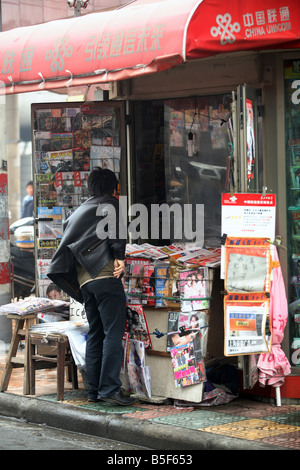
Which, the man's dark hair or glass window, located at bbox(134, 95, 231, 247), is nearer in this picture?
the man's dark hair

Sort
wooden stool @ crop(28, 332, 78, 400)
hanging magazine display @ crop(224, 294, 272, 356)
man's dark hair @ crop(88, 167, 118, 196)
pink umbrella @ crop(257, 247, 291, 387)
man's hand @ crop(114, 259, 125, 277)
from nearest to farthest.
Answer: hanging magazine display @ crop(224, 294, 272, 356) < pink umbrella @ crop(257, 247, 291, 387) < man's hand @ crop(114, 259, 125, 277) < man's dark hair @ crop(88, 167, 118, 196) < wooden stool @ crop(28, 332, 78, 400)

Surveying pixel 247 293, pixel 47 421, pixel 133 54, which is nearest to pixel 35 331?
pixel 47 421

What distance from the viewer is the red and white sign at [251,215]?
6.36 m

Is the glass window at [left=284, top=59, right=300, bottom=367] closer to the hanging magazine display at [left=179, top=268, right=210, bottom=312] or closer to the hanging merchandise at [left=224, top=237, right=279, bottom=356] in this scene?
the hanging merchandise at [left=224, top=237, right=279, bottom=356]

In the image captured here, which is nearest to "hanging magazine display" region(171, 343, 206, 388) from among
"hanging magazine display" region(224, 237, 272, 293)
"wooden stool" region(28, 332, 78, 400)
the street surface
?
"hanging magazine display" region(224, 237, 272, 293)

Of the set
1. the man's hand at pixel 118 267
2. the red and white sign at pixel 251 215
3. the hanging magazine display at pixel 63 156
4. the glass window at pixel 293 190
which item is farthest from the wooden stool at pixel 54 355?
the glass window at pixel 293 190

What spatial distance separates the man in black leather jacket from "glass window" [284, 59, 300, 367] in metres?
1.38

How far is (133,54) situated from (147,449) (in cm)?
296

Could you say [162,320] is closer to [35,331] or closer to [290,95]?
[35,331]

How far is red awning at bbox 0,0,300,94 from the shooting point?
6090mm

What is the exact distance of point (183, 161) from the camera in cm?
812

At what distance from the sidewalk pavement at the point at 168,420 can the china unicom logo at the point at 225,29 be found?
2.81 metres

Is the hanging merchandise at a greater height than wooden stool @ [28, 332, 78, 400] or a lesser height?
greater

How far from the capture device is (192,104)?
793 centimetres
